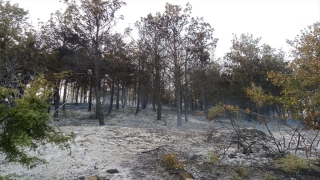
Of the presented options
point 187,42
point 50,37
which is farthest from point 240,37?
point 50,37

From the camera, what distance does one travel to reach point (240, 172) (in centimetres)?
916

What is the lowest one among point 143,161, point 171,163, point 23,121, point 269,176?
point 269,176

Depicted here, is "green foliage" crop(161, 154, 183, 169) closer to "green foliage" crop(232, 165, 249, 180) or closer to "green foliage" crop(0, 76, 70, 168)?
"green foliage" crop(232, 165, 249, 180)

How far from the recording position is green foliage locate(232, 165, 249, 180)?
28.8 feet

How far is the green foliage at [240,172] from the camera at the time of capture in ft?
28.8

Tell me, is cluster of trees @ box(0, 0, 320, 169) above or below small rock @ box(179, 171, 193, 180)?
above

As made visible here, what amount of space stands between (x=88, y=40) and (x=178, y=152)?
10799 millimetres

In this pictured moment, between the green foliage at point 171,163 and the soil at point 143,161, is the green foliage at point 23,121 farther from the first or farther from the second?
the green foliage at point 171,163

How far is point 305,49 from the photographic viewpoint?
1070cm

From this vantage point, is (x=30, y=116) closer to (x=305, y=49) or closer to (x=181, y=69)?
(x=305, y=49)

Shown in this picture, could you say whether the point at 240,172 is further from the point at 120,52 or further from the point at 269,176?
the point at 120,52

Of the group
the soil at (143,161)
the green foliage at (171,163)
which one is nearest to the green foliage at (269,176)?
the soil at (143,161)

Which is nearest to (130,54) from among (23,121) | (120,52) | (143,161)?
(120,52)

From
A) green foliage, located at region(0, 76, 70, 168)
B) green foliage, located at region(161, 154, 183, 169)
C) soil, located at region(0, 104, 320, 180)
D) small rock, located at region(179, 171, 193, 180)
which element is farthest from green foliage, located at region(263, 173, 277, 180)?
green foliage, located at region(0, 76, 70, 168)
